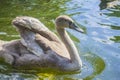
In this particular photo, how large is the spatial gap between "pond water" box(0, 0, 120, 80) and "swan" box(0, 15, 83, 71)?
7.3 inches

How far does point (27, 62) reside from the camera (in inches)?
302

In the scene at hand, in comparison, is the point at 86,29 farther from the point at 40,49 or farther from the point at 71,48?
the point at 40,49

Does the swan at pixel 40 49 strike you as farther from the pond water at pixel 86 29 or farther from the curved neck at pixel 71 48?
the pond water at pixel 86 29

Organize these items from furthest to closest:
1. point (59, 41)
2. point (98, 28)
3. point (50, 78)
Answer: point (98, 28), point (59, 41), point (50, 78)

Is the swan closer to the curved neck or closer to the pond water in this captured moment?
the curved neck

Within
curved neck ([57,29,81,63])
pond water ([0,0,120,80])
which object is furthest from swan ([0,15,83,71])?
pond water ([0,0,120,80])

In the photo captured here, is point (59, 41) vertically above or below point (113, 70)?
above

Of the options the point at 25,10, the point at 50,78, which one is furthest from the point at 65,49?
the point at 25,10

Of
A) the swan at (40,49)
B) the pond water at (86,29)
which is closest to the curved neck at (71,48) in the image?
the swan at (40,49)

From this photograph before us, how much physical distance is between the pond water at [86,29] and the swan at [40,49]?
0.61ft

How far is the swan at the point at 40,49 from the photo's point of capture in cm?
757

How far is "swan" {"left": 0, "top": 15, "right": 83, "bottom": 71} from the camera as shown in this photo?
7566 millimetres

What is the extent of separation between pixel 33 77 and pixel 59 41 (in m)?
0.92

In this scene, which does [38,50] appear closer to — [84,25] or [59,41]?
[59,41]
